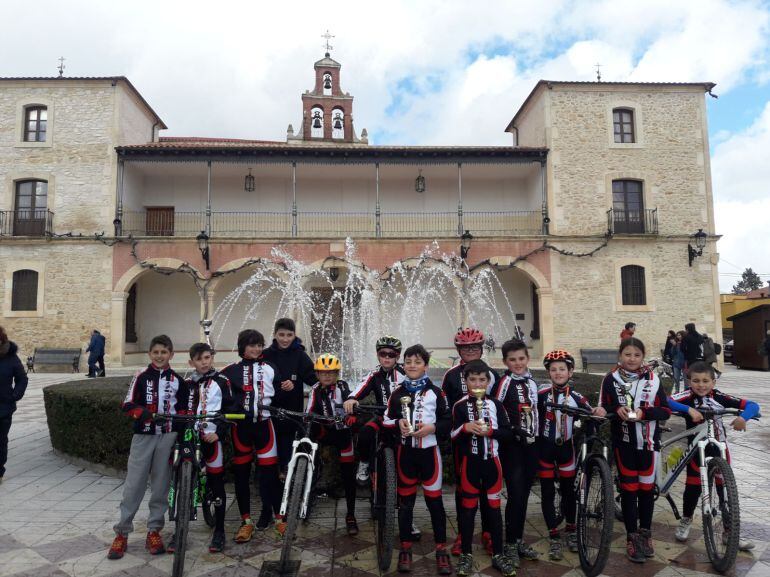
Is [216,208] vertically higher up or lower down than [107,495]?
higher up

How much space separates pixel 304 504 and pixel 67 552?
1.65 m

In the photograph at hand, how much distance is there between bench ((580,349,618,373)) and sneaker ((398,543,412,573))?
47.2ft

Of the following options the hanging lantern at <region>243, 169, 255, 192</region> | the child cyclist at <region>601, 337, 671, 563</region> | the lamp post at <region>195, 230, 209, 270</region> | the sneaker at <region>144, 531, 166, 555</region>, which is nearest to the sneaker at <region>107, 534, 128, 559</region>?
the sneaker at <region>144, 531, 166, 555</region>

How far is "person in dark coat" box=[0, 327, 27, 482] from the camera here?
5.11 metres

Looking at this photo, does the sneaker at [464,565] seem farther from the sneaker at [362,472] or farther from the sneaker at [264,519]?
the sneaker at [264,519]

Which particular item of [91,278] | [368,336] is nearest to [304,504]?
[368,336]

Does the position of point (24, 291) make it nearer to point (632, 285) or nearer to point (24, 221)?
point (24, 221)

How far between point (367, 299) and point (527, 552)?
572 inches

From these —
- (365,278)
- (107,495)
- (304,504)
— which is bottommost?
(107,495)

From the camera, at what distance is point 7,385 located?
16.8 ft

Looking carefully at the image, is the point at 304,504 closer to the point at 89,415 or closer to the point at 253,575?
the point at 253,575

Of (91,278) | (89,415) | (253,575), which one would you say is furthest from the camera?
(91,278)

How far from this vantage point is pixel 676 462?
12.0 feet

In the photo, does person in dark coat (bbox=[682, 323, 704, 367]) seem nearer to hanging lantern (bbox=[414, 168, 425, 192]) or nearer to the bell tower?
hanging lantern (bbox=[414, 168, 425, 192])
